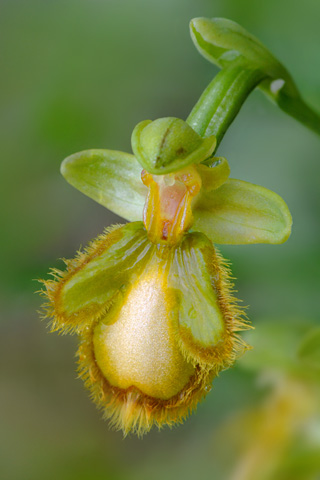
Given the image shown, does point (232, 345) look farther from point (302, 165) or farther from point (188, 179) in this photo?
point (302, 165)

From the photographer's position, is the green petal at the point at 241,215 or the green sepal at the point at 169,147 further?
the green petal at the point at 241,215

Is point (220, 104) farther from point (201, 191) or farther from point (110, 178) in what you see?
point (110, 178)

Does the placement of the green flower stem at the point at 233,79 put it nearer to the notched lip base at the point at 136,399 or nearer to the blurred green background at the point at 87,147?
the notched lip base at the point at 136,399

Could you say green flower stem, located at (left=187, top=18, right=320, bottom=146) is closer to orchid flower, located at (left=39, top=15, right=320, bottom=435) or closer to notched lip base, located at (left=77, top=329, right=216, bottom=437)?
orchid flower, located at (left=39, top=15, right=320, bottom=435)

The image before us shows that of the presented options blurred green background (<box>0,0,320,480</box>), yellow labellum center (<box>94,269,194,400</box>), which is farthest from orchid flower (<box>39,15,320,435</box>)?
blurred green background (<box>0,0,320,480</box>)

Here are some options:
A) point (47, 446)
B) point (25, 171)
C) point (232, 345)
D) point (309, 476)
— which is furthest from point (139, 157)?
point (47, 446)

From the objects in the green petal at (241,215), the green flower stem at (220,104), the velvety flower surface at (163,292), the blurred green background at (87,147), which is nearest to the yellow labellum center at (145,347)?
the velvety flower surface at (163,292)

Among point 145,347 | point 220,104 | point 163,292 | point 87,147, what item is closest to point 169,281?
point 163,292
